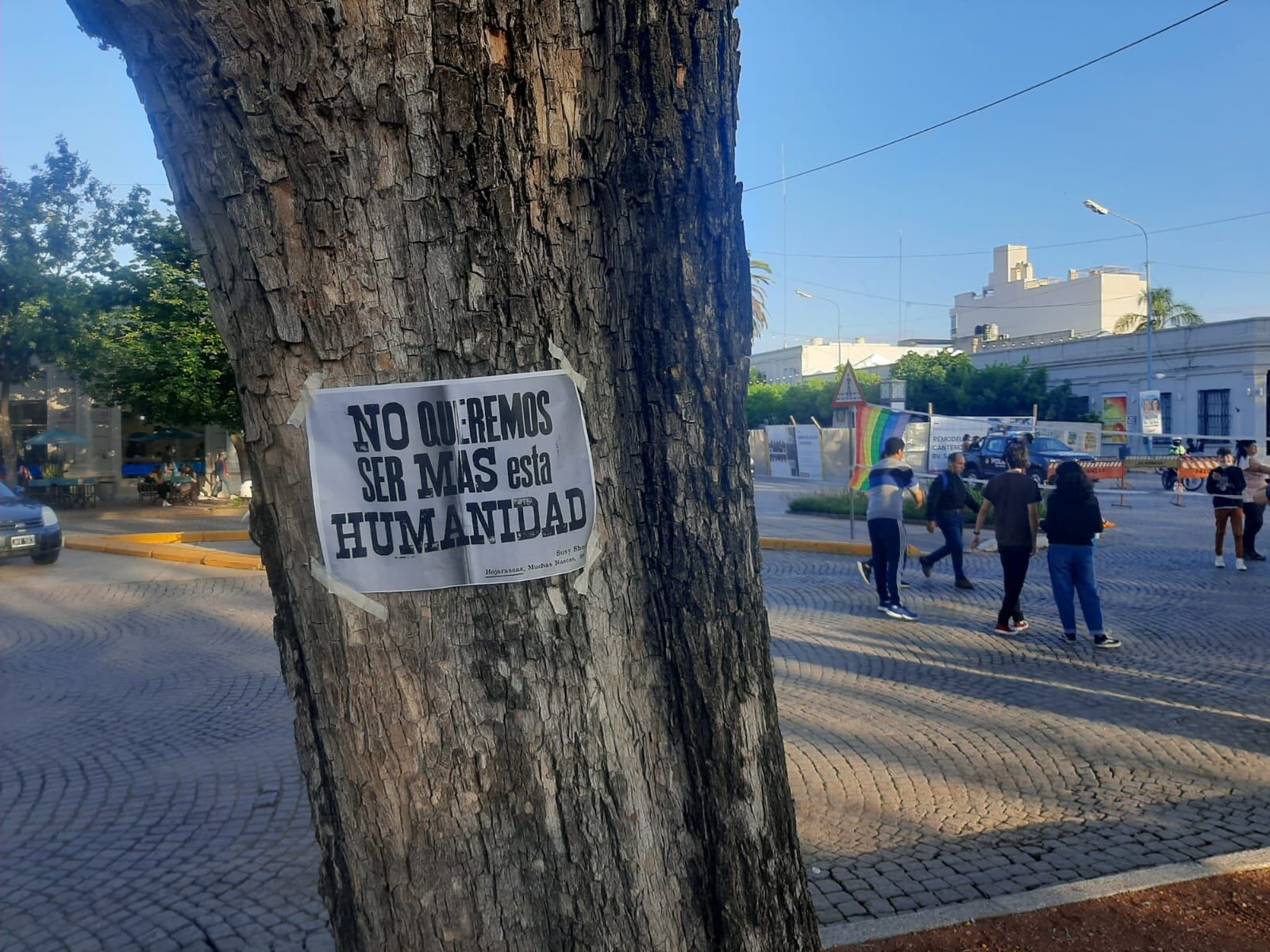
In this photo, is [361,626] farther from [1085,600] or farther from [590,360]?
[1085,600]

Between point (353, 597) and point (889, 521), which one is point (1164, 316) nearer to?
point (889, 521)

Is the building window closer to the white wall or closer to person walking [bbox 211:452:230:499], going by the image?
the white wall

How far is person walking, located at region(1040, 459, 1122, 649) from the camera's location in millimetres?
8180

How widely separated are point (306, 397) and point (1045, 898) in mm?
3351

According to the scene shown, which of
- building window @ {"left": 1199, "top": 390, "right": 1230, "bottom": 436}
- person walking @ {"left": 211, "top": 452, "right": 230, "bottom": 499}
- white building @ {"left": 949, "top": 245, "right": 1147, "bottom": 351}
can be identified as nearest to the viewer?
person walking @ {"left": 211, "top": 452, "right": 230, "bottom": 499}

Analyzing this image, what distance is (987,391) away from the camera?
4372 centimetres

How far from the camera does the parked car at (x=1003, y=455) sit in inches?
1004

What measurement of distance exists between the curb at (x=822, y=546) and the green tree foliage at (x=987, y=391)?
97.3 ft

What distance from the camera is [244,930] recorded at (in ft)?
12.5

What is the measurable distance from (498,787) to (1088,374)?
49818 millimetres

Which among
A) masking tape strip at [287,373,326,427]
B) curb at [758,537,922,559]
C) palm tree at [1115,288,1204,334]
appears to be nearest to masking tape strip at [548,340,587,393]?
masking tape strip at [287,373,326,427]

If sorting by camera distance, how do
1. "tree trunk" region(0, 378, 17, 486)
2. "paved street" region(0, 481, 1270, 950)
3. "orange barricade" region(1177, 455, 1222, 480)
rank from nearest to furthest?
1. "paved street" region(0, 481, 1270, 950)
2. "orange barricade" region(1177, 455, 1222, 480)
3. "tree trunk" region(0, 378, 17, 486)

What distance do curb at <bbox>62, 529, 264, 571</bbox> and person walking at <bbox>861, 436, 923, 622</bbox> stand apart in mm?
8178

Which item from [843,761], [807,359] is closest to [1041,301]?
[807,359]
